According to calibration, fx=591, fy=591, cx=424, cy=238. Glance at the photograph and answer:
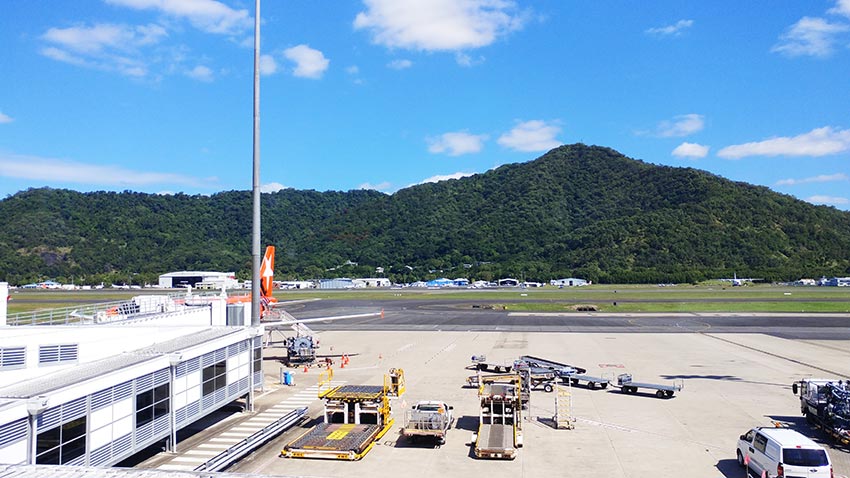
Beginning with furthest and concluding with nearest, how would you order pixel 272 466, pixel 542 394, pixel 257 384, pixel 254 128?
1. pixel 542 394
2. pixel 257 384
3. pixel 254 128
4. pixel 272 466

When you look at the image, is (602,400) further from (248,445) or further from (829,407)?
(248,445)

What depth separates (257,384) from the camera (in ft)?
122

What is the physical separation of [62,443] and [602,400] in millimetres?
29367

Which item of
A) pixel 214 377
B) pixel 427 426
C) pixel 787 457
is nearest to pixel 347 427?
pixel 427 426

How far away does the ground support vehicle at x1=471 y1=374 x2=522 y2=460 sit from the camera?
997 inches

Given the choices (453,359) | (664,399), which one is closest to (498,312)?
(453,359)

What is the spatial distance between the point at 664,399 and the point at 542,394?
25.0ft

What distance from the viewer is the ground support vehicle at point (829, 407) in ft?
91.2

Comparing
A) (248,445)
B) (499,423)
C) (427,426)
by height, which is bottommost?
(499,423)

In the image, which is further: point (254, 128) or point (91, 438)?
point (254, 128)

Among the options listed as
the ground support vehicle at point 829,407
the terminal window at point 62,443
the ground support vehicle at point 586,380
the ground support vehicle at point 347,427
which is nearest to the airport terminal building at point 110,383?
the terminal window at point 62,443

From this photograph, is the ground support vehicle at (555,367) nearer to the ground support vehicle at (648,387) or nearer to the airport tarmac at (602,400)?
the airport tarmac at (602,400)

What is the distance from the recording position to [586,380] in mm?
40812

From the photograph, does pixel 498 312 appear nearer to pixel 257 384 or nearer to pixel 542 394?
pixel 542 394
